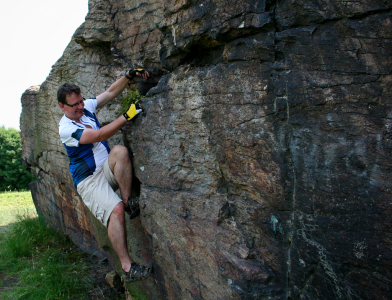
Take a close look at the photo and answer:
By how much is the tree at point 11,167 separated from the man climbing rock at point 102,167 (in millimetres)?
16943

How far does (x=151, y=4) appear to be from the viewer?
3877 millimetres

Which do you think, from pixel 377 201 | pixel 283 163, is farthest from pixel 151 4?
pixel 377 201

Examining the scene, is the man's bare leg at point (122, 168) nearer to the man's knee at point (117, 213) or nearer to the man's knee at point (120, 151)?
the man's knee at point (120, 151)

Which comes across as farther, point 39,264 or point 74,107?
point 39,264

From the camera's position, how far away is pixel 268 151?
2529 mm

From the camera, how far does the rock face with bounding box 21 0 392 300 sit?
6.86 feet

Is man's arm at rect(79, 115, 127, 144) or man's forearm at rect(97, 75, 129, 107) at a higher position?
man's forearm at rect(97, 75, 129, 107)

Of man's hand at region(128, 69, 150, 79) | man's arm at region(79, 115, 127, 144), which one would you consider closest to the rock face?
man's arm at region(79, 115, 127, 144)

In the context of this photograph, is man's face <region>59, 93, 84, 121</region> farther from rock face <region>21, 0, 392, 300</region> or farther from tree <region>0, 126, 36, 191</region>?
tree <region>0, 126, 36, 191</region>

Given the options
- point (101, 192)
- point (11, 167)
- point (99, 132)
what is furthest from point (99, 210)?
point (11, 167)

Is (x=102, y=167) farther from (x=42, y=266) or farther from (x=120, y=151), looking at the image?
(x=42, y=266)

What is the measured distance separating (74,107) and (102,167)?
0.83 m

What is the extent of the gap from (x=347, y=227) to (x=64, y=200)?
5.70 meters

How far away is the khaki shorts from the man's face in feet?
2.29
